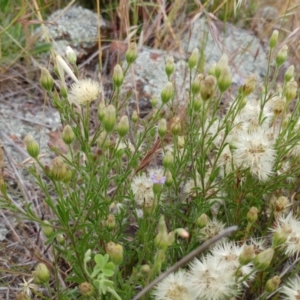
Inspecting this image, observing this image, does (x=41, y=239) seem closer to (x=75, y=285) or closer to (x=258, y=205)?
(x=75, y=285)

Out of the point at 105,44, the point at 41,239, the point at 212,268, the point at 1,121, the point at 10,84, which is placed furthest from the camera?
the point at 105,44

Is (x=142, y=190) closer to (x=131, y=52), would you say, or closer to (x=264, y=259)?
(x=131, y=52)

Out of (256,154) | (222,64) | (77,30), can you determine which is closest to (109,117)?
(222,64)

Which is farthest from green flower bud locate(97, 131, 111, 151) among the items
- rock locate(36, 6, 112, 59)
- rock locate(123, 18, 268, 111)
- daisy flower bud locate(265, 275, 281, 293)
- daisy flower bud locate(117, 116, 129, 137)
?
rock locate(36, 6, 112, 59)

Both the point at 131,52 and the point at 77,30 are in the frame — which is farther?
the point at 77,30

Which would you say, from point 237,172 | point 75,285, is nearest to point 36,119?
point 75,285

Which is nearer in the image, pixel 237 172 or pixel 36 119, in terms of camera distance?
pixel 237 172
